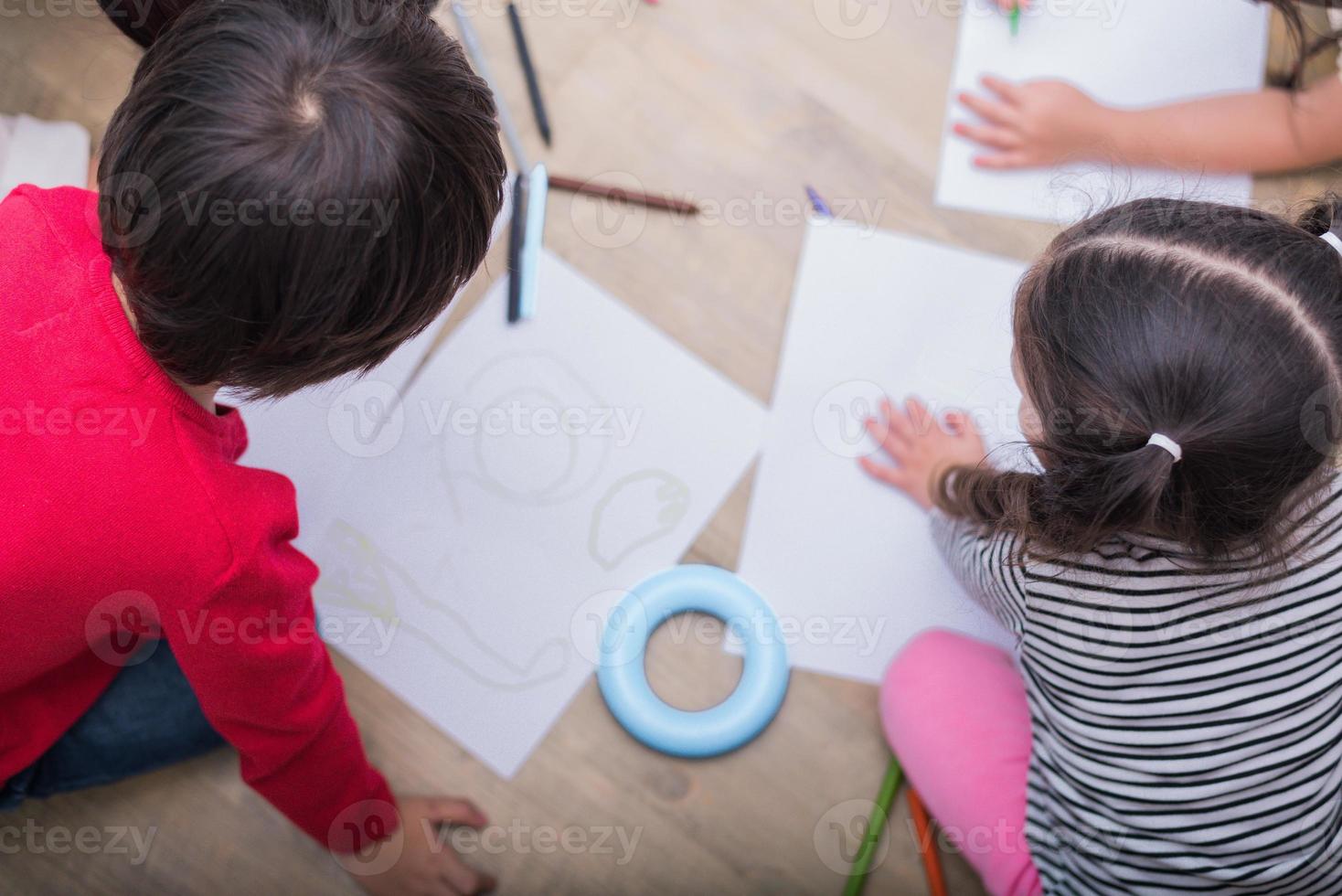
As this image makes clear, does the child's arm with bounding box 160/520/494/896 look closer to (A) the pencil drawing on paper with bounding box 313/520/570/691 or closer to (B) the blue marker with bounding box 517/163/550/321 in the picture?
(A) the pencil drawing on paper with bounding box 313/520/570/691

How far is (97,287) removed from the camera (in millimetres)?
402

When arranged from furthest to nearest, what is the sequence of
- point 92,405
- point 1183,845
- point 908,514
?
point 908,514 → point 1183,845 → point 92,405

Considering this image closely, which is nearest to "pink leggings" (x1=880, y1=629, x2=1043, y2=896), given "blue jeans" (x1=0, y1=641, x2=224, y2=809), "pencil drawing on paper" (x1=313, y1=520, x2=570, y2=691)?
"pencil drawing on paper" (x1=313, y1=520, x2=570, y2=691)

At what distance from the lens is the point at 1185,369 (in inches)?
15.3

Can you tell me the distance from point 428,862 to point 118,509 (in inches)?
12.1

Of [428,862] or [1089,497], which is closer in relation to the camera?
[1089,497]

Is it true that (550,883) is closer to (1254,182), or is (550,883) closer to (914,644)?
(914,644)

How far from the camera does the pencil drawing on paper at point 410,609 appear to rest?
0.59 m

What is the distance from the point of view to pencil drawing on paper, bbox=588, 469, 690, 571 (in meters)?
0.60

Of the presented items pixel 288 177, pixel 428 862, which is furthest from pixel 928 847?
pixel 288 177

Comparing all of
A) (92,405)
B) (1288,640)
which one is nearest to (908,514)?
(1288,640)

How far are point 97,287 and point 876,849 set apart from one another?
0.55 metres

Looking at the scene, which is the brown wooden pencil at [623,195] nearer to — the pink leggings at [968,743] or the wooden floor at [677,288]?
the wooden floor at [677,288]

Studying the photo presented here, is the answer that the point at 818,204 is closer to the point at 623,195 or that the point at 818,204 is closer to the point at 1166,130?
the point at 623,195
